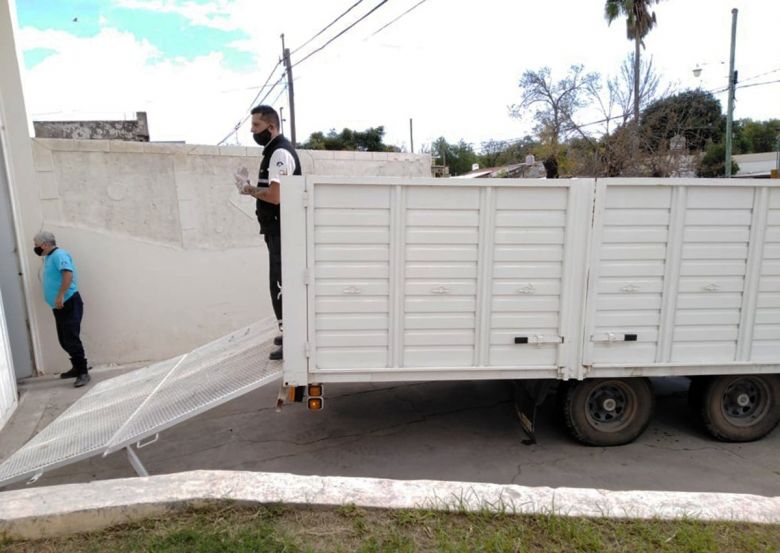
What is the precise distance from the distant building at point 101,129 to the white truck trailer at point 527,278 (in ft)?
31.5

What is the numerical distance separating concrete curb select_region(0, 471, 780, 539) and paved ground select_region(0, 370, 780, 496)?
4.16ft

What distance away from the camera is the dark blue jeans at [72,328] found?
6391 mm

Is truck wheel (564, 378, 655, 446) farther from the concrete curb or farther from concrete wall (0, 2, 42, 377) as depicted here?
concrete wall (0, 2, 42, 377)

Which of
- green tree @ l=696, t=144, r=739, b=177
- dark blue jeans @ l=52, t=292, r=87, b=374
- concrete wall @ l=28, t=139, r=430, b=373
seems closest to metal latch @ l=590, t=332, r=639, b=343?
concrete wall @ l=28, t=139, r=430, b=373

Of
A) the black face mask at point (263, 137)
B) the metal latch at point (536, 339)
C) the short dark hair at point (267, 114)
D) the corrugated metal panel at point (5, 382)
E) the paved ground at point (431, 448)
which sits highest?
the short dark hair at point (267, 114)

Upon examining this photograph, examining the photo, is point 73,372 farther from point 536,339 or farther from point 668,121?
point 668,121

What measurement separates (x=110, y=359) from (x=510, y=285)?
19.3 ft

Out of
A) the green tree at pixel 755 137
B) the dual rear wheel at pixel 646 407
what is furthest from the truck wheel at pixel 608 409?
the green tree at pixel 755 137

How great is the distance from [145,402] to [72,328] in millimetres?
2766

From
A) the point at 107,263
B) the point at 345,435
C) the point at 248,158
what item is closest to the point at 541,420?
the point at 345,435

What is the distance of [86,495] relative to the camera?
2760 mm

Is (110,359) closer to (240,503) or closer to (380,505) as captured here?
(240,503)

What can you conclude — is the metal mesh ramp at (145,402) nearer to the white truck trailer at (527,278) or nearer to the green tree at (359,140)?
Result: the white truck trailer at (527,278)

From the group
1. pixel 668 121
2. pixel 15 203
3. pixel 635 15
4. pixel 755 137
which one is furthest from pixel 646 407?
pixel 755 137
